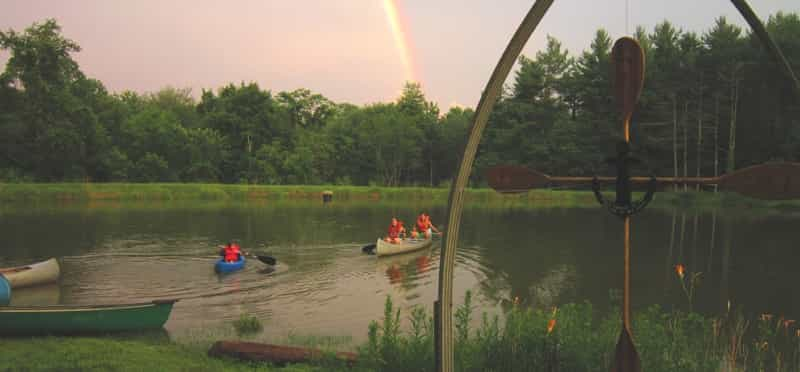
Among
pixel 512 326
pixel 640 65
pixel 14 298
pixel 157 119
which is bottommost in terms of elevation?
pixel 14 298

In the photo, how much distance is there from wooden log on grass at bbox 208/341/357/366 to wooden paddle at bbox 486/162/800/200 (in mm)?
3592

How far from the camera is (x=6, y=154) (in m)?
43.8

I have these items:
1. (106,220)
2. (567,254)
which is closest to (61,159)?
(106,220)

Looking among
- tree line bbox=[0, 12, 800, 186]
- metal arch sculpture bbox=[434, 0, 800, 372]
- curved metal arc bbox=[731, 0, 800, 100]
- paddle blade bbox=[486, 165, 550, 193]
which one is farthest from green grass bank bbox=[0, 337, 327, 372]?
Result: tree line bbox=[0, 12, 800, 186]

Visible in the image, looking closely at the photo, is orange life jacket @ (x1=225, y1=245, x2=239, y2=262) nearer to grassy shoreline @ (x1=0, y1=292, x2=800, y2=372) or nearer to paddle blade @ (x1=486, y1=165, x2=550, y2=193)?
grassy shoreline @ (x1=0, y1=292, x2=800, y2=372)

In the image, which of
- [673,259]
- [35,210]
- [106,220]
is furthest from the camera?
[35,210]

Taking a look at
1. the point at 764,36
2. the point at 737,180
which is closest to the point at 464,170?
the point at 737,180

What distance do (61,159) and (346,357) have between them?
47.6 meters

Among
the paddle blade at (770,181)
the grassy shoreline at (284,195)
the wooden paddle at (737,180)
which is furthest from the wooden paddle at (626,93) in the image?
the grassy shoreline at (284,195)

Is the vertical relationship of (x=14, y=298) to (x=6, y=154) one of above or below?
below

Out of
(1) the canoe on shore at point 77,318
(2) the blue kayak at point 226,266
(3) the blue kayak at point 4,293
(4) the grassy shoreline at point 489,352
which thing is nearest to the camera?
(4) the grassy shoreline at point 489,352

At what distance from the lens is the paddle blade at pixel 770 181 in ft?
7.56

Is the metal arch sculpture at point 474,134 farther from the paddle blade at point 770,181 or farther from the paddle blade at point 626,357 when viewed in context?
the paddle blade at point 626,357

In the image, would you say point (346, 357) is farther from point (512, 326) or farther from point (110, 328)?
point (110, 328)
